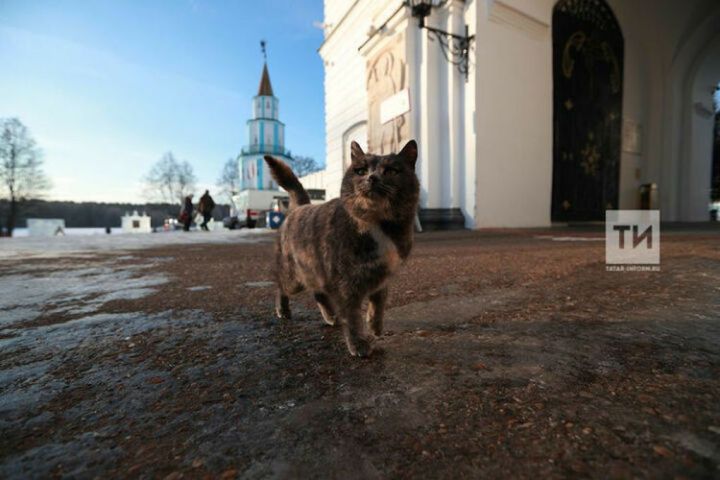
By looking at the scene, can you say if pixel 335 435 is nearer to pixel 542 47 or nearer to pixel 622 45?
pixel 542 47

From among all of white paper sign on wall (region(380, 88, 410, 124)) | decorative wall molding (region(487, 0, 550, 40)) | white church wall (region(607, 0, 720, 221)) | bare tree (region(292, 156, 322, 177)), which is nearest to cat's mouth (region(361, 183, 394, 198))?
white paper sign on wall (region(380, 88, 410, 124))

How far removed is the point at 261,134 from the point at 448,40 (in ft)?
160

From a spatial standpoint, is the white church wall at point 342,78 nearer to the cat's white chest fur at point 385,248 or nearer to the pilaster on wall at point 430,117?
the pilaster on wall at point 430,117

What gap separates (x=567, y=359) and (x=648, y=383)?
217 millimetres

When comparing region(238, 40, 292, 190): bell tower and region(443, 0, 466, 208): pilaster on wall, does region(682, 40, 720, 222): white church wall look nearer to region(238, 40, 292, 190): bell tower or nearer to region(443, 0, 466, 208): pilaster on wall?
region(443, 0, 466, 208): pilaster on wall

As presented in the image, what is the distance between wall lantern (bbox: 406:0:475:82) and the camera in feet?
24.9

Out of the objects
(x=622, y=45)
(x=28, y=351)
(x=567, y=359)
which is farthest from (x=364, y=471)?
(x=622, y=45)

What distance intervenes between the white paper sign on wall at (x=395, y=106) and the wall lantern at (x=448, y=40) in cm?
123

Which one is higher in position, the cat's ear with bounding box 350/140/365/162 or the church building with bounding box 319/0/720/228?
the church building with bounding box 319/0/720/228

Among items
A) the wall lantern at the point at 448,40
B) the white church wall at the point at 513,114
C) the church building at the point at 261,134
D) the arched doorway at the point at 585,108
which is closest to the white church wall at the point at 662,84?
the arched doorway at the point at 585,108

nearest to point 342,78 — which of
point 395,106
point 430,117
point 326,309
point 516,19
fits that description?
point 395,106

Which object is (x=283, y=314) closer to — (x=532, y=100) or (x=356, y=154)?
(x=356, y=154)

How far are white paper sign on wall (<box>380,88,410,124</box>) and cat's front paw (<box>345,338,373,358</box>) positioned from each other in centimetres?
782

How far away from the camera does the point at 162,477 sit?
68cm
